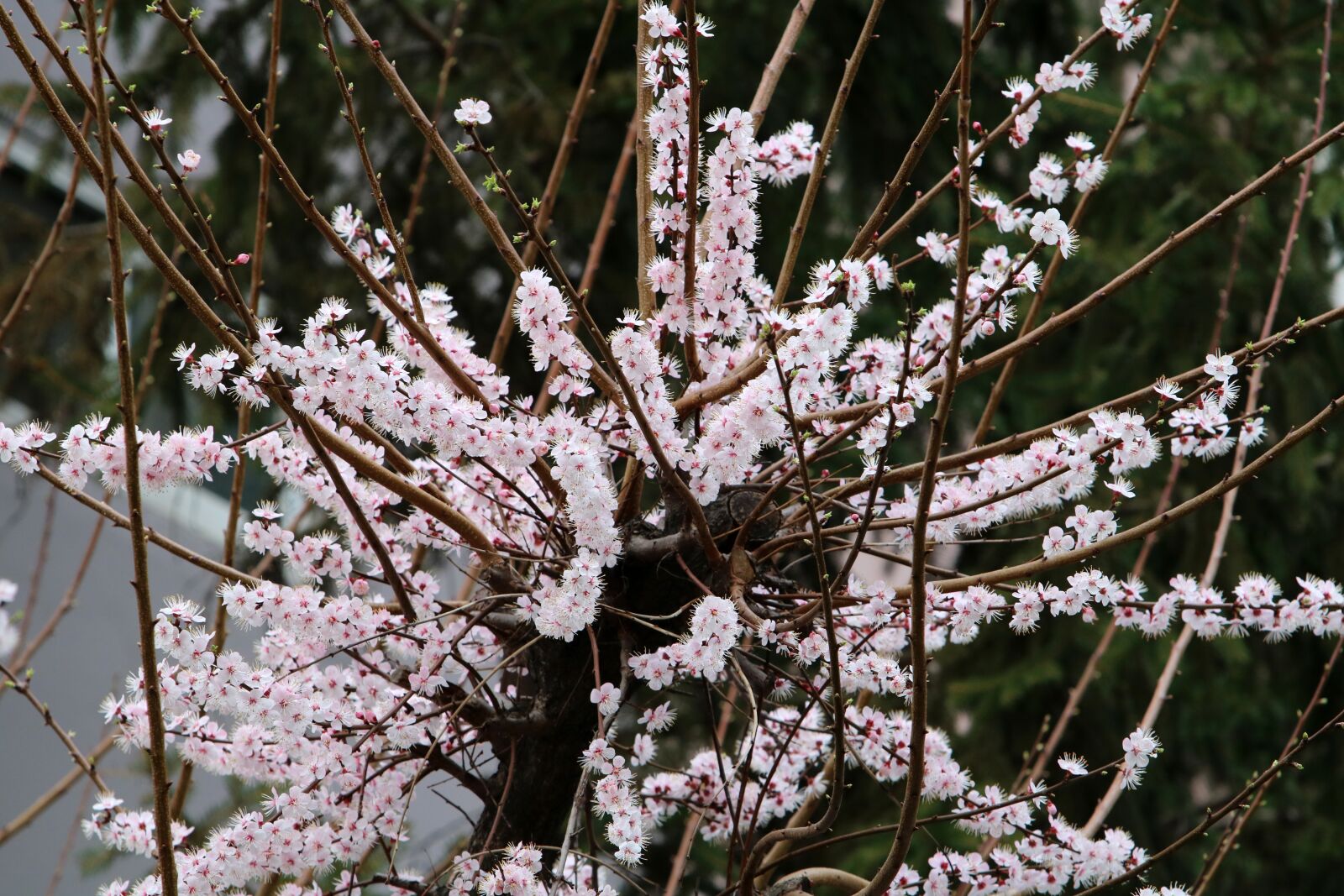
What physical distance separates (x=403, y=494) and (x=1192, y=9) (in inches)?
157

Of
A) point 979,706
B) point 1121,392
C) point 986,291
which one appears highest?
point 1121,392

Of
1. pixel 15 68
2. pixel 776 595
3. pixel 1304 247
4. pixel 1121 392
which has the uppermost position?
pixel 15 68

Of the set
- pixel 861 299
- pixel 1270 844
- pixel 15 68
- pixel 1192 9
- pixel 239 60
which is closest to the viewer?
pixel 861 299

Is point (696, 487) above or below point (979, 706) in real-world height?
below

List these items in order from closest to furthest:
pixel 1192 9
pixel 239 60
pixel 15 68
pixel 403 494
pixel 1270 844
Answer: pixel 403 494 → pixel 239 60 → pixel 1192 9 → pixel 1270 844 → pixel 15 68

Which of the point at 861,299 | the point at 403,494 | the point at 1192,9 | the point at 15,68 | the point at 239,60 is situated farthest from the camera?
the point at 15,68

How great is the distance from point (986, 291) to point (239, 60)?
334 centimetres

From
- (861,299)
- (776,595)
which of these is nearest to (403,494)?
(776,595)

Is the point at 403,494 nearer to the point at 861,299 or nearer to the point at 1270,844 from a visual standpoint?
the point at 861,299

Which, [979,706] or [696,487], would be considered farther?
[979,706]

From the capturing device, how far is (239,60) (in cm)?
432

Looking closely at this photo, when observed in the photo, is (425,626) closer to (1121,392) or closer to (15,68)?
(1121,392)

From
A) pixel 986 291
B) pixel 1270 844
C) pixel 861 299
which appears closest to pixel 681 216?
pixel 861 299

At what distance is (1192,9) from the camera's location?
15.1ft
